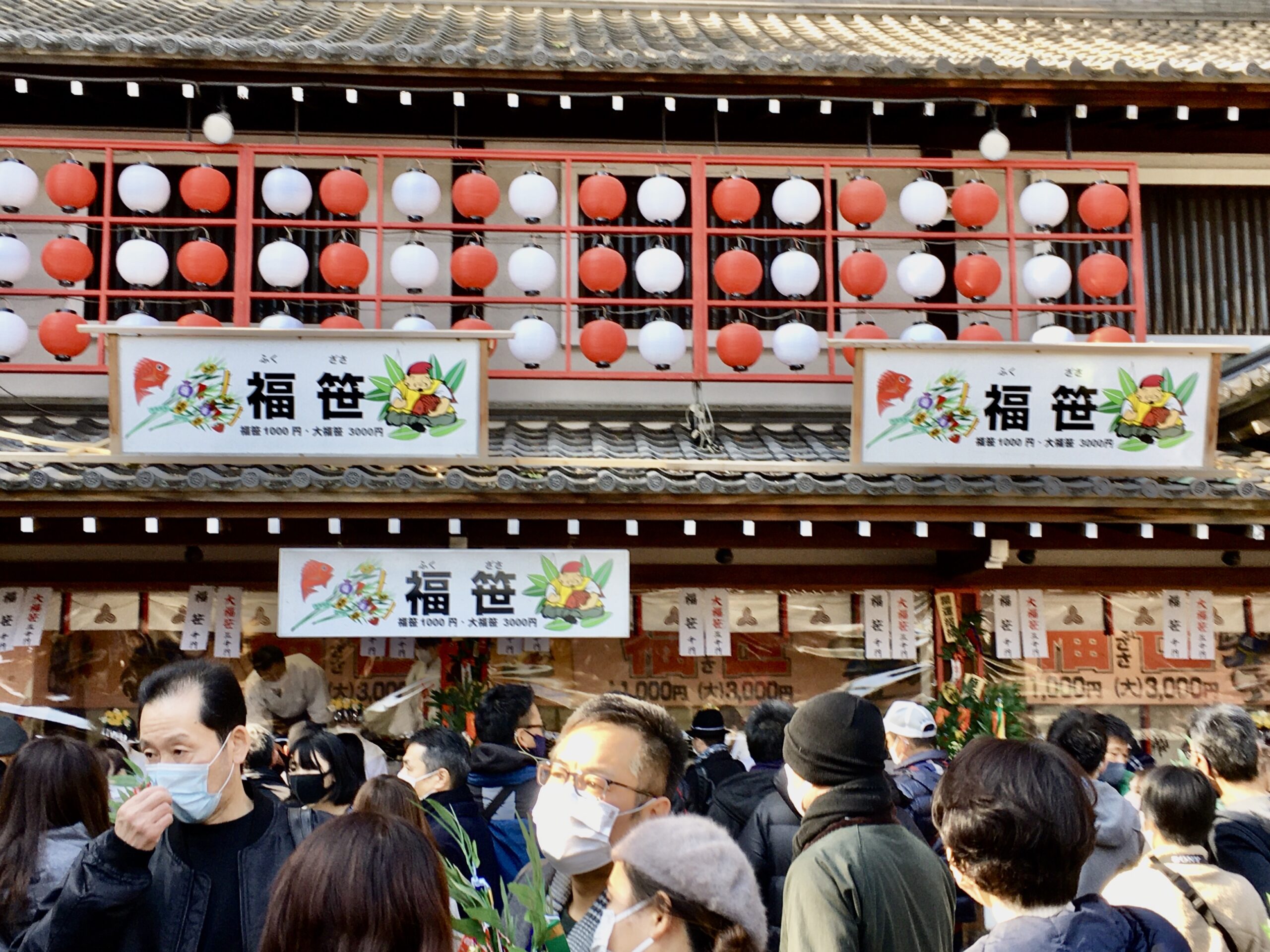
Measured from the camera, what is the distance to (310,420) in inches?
307

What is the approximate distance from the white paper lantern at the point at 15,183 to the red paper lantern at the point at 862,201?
5.76 meters

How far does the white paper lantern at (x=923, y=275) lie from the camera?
886 centimetres

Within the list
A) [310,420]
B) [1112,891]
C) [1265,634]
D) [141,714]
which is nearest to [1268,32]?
[1265,634]

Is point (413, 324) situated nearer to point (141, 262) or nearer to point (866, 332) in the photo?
point (141, 262)

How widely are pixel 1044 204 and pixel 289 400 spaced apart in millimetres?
5551

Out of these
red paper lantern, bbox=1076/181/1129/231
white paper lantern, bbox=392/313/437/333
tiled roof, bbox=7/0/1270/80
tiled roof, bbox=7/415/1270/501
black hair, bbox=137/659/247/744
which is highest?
tiled roof, bbox=7/0/1270/80

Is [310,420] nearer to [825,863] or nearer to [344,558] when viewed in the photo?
[344,558]

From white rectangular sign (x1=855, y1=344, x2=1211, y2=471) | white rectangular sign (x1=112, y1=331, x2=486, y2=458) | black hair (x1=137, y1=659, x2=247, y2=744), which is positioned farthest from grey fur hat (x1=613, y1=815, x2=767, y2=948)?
white rectangular sign (x1=855, y1=344, x2=1211, y2=471)

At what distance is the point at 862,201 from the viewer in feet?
28.8

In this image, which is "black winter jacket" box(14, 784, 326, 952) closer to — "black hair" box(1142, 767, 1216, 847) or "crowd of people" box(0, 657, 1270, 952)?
"crowd of people" box(0, 657, 1270, 952)

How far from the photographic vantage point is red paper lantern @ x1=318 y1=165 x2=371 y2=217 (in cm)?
855

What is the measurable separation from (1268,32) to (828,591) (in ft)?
24.5

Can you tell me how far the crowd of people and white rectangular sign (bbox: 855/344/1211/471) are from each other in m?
3.54

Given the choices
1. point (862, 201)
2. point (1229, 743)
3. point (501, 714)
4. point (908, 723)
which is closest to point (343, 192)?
point (862, 201)
